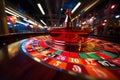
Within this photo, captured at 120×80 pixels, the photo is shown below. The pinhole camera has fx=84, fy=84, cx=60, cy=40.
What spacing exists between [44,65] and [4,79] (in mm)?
276

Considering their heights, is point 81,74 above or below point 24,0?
below

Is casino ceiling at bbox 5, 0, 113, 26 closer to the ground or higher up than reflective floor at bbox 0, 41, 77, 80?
higher up

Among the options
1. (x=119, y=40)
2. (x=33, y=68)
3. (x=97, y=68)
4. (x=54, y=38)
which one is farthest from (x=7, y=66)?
(x=119, y=40)

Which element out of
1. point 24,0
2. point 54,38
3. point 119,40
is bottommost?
point 119,40

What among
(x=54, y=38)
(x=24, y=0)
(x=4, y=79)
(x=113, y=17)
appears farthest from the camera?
(x=113, y=17)

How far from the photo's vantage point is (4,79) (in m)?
0.55

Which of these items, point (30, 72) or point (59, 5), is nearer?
point (30, 72)

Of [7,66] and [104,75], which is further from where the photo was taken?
[7,66]

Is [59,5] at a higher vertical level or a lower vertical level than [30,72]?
higher

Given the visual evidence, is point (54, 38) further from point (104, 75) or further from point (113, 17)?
point (113, 17)

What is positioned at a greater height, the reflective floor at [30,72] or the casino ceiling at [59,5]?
the casino ceiling at [59,5]

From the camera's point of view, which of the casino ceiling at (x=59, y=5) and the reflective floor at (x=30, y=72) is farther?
the casino ceiling at (x=59, y=5)

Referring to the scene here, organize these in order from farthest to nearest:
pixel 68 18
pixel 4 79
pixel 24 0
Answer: pixel 24 0 → pixel 68 18 → pixel 4 79

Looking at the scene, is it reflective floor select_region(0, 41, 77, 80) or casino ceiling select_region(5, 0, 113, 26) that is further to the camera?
casino ceiling select_region(5, 0, 113, 26)
